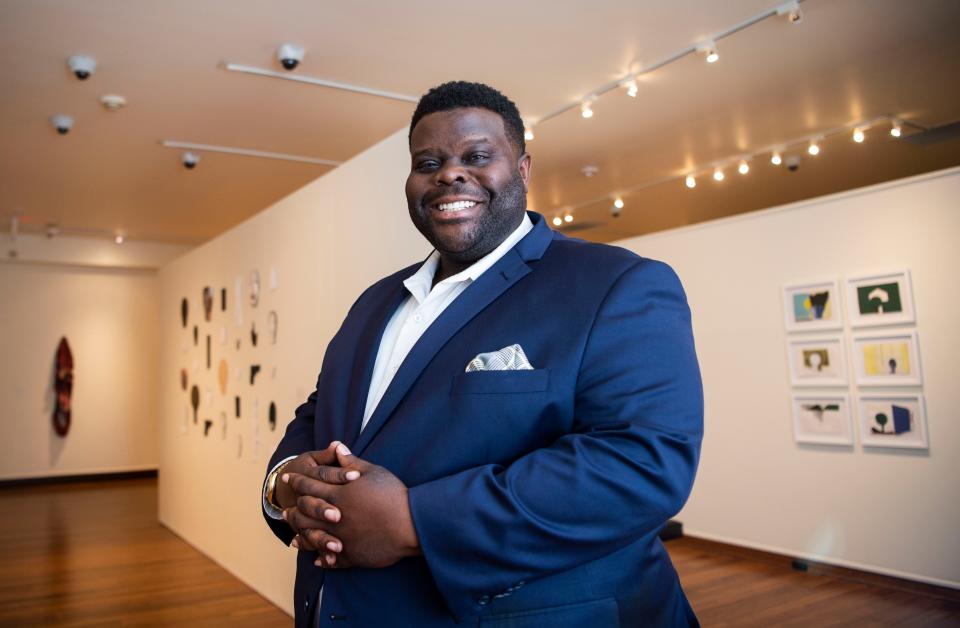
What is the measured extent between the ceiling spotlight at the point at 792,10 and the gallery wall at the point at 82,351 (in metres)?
9.13

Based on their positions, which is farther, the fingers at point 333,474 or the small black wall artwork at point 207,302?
the small black wall artwork at point 207,302

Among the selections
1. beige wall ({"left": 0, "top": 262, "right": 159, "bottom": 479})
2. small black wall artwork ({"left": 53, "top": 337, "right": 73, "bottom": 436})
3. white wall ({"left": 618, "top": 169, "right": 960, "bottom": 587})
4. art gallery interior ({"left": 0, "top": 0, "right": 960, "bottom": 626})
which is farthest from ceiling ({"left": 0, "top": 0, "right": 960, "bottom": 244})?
small black wall artwork ({"left": 53, "top": 337, "right": 73, "bottom": 436})

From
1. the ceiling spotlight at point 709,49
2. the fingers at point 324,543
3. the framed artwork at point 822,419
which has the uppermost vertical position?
the ceiling spotlight at point 709,49

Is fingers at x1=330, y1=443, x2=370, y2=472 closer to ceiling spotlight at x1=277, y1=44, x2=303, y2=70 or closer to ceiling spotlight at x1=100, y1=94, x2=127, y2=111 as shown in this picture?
ceiling spotlight at x1=277, y1=44, x2=303, y2=70

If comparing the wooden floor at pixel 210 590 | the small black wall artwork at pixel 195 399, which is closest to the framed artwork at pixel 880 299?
the wooden floor at pixel 210 590

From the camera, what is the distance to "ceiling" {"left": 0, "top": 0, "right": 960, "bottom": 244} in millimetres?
4301

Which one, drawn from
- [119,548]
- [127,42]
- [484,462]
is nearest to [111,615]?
[119,548]

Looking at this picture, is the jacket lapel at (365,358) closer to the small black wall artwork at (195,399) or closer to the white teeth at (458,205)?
the white teeth at (458,205)

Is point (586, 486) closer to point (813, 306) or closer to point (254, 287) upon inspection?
point (254, 287)

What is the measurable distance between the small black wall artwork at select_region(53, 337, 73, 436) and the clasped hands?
10.6m

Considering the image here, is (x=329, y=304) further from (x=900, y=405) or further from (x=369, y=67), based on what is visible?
(x=900, y=405)

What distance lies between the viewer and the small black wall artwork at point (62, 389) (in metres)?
10.3

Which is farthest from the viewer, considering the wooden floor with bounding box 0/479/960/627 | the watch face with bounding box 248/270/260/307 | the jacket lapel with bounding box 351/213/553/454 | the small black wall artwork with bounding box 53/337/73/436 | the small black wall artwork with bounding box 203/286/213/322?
the small black wall artwork with bounding box 53/337/73/436

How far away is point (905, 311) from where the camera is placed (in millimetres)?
4812
